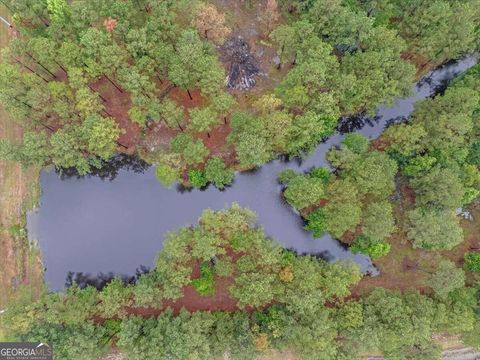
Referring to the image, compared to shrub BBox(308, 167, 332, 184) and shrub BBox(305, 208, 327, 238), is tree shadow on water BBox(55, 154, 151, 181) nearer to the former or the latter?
shrub BBox(308, 167, 332, 184)

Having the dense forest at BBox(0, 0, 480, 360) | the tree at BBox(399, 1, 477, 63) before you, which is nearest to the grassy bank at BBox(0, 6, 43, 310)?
the dense forest at BBox(0, 0, 480, 360)

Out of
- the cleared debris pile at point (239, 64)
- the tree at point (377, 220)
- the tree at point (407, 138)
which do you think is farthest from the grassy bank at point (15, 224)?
the tree at point (407, 138)

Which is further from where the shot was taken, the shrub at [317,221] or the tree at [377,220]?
the shrub at [317,221]

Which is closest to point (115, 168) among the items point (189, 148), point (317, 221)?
point (189, 148)

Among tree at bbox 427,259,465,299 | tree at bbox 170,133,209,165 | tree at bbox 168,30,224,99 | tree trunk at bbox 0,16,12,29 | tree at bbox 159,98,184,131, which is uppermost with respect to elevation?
tree trunk at bbox 0,16,12,29

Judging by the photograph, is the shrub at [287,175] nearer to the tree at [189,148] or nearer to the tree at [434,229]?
the tree at [189,148]

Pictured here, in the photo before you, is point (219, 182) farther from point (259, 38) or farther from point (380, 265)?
point (380, 265)
